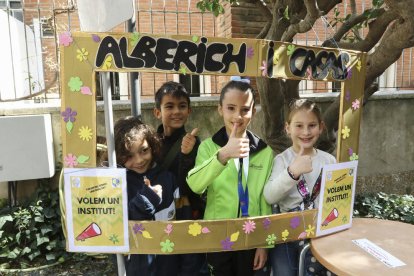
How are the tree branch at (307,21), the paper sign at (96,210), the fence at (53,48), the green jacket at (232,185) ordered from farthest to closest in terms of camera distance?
the fence at (53,48), the tree branch at (307,21), the green jacket at (232,185), the paper sign at (96,210)

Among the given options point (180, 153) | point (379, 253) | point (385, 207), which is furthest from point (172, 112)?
point (385, 207)

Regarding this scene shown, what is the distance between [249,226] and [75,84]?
93 cm

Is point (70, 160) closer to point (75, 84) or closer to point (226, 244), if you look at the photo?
point (75, 84)

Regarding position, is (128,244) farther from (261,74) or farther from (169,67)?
(261,74)

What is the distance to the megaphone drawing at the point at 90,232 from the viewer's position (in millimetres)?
1480

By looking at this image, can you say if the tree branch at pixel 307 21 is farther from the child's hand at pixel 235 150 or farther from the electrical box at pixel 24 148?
the electrical box at pixel 24 148

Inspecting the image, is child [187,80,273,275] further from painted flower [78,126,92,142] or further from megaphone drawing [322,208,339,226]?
painted flower [78,126,92,142]

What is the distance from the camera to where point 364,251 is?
1.61 meters

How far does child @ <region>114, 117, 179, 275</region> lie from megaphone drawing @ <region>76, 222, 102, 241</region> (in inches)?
10.3

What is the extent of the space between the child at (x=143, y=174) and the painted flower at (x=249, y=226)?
1.33ft

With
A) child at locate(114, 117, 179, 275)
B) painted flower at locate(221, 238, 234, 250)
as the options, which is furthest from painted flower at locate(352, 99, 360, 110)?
child at locate(114, 117, 179, 275)

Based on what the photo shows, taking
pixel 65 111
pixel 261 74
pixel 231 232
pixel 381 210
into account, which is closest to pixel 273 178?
pixel 231 232

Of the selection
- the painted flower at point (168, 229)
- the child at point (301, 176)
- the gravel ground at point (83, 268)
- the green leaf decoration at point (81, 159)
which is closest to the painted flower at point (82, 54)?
the green leaf decoration at point (81, 159)

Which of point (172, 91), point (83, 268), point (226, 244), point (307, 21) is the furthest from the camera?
point (83, 268)
